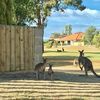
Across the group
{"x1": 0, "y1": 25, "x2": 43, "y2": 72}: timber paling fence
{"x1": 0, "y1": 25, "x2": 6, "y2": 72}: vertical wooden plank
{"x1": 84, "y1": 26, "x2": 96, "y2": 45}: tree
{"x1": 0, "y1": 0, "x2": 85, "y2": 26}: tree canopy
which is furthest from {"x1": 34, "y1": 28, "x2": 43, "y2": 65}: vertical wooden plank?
{"x1": 84, "y1": 26, "x2": 96, "y2": 45}: tree

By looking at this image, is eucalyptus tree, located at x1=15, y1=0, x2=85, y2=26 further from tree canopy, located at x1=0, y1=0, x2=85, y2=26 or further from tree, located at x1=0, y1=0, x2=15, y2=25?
tree, located at x1=0, y1=0, x2=15, y2=25

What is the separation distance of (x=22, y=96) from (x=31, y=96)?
0.77ft

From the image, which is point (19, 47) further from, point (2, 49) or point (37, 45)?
point (37, 45)

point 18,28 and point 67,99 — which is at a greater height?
point 18,28

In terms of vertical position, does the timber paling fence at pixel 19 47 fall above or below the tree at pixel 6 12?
below

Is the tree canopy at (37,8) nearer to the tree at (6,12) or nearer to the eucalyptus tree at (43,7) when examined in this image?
the eucalyptus tree at (43,7)

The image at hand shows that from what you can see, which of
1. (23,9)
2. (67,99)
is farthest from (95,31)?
(67,99)

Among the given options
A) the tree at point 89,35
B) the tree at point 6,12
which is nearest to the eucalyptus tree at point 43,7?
the tree at point 6,12

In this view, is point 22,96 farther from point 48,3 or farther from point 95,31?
point 95,31

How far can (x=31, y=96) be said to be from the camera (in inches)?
499

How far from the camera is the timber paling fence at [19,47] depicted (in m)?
20.2

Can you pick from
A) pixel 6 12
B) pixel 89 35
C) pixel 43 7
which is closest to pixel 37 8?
pixel 43 7

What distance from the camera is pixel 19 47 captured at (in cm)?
2072

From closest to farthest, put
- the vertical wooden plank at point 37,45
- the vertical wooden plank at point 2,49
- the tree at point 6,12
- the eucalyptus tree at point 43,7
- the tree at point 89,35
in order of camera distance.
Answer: the vertical wooden plank at point 2,49, the vertical wooden plank at point 37,45, the tree at point 6,12, the eucalyptus tree at point 43,7, the tree at point 89,35
